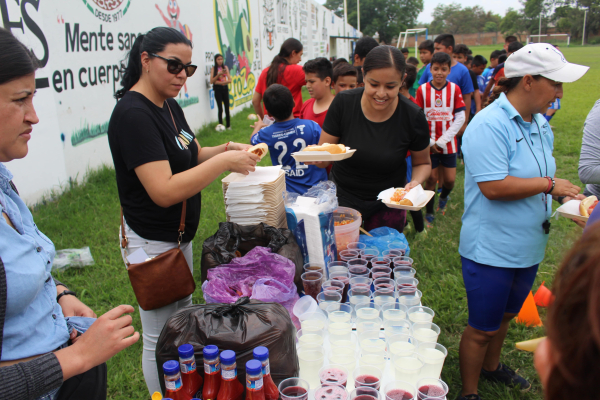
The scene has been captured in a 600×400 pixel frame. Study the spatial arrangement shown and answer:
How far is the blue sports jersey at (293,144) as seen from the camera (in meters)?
4.00

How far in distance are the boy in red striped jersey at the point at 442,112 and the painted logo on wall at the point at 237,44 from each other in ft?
30.2

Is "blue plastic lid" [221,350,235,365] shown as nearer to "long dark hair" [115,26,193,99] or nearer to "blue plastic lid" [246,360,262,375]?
"blue plastic lid" [246,360,262,375]

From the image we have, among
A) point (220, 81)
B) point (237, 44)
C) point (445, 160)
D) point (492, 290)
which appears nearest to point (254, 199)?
point (492, 290)

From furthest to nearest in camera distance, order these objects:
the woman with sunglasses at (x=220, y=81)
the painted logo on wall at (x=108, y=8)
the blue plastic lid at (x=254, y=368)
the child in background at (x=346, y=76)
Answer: the woman with sunglasses at (x=220, y=81)
the painted logo on wall at (x=108, y=8)
the child in background at (x=346, y=76)
the blue plastic lid at (x=254, y=368)

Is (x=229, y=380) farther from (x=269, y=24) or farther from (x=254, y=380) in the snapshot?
(x=269, y=24)

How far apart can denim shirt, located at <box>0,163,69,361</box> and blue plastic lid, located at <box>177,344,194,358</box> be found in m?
0.40

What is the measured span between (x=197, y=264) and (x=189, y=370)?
3.32m

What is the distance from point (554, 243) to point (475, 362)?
10.7 feet

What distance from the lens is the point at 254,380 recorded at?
137 centimetres

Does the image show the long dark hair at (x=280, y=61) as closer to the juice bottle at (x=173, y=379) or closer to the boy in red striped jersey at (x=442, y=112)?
the boy in red striped jersey at (x=442, y=112)

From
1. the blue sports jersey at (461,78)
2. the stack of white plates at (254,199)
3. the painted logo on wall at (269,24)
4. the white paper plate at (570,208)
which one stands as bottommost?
the white paper plate at (570,208)

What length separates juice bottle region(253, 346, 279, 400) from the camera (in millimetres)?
1414

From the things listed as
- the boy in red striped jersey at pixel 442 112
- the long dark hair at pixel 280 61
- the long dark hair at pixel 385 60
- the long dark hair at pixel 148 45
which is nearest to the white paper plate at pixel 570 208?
the long dark hair at pixel 385 60

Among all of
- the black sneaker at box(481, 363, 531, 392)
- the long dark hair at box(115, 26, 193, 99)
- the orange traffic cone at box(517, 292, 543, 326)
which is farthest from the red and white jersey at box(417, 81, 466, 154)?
the long dark hair at box(115, 26, 193, 99)
